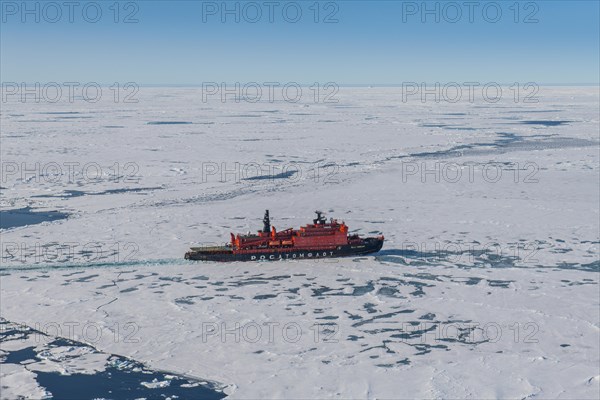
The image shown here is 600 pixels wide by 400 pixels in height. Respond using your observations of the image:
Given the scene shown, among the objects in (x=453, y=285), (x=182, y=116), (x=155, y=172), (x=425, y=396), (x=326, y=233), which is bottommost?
(x=425, y=396)

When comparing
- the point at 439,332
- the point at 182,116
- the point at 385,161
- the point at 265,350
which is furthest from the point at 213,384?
the point at 182,116

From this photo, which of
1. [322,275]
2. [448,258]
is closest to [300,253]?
[322,275]

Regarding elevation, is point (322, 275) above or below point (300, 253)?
below

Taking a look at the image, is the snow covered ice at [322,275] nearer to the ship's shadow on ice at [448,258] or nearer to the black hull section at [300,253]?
the ship's shadow on ice at [448,258]

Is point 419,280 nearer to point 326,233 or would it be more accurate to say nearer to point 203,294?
point 326,233

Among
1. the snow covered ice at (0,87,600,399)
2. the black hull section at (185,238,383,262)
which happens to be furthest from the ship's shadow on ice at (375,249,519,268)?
the black hull section at (185,238,383,262)

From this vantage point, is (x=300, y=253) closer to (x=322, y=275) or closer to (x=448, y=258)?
(x=322, y=275)

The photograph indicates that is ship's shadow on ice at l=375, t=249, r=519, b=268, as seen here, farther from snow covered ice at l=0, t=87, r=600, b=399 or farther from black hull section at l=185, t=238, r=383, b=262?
black hull section at l=185, t=238, r=383, b=262
